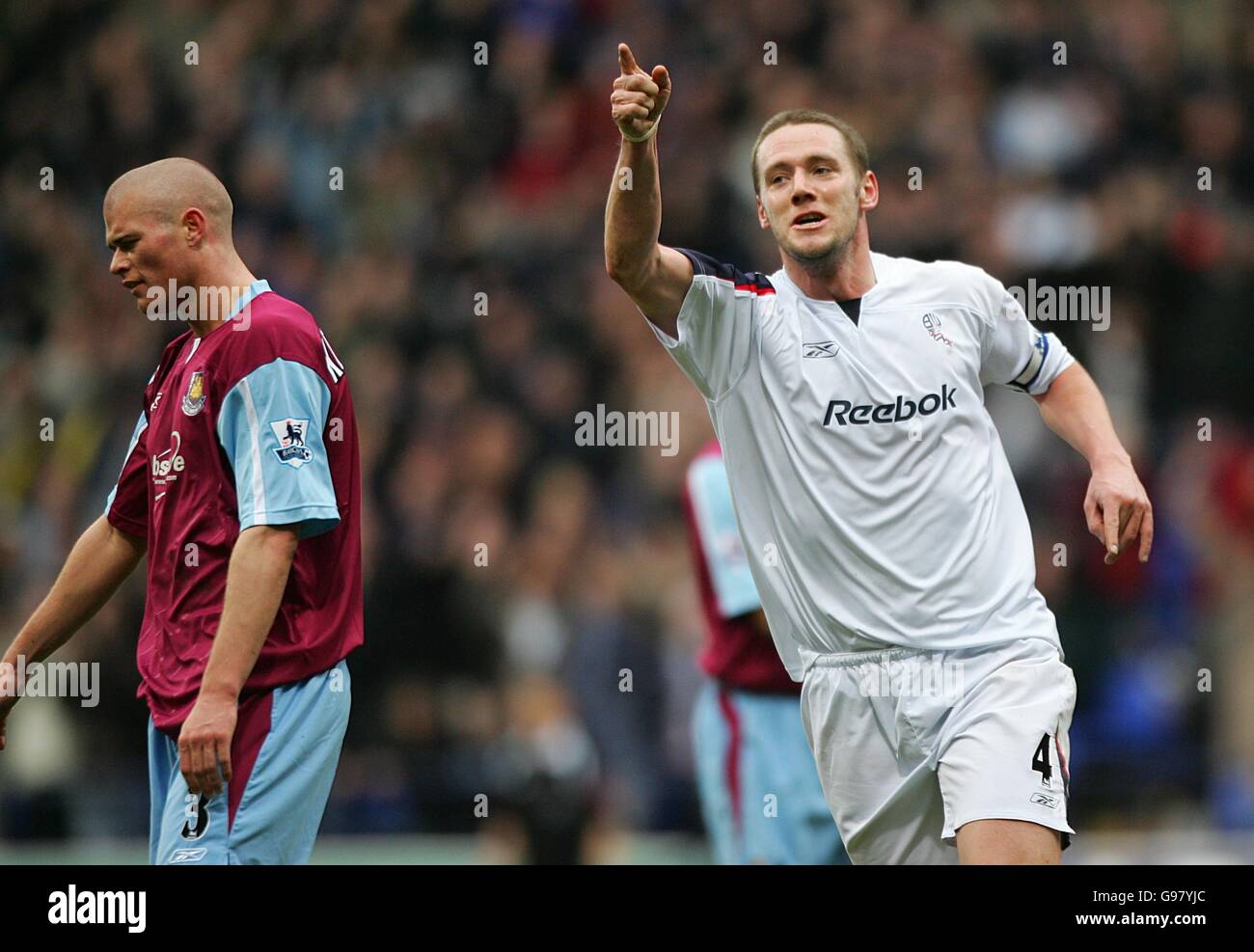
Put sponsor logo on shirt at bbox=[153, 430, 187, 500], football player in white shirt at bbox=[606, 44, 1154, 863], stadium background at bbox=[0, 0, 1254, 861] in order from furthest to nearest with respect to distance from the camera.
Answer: stadium background at bbox=[0, 0, 1254, 861] < football player in white shirt at bbox=[606, 44, 1154, 863] < sponsor logo on shirt at bbox=[153, 430, 187, 500]

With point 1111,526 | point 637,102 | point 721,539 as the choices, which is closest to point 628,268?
point 637,102

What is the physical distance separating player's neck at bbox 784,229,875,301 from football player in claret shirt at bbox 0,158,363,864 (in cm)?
145

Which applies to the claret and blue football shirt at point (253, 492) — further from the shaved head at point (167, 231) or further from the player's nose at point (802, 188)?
the player's nose at point (802, 188)

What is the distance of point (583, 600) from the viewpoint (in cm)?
1030

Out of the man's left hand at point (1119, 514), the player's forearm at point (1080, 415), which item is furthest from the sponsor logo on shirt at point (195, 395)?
the player's forearm at point (1080, 415)

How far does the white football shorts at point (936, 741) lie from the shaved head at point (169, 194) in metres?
2.19

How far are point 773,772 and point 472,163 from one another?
724 cm

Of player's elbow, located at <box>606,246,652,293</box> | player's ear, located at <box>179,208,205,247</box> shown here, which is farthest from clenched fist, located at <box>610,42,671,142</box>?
player's ear, located at <box>179,208,205,247</box>

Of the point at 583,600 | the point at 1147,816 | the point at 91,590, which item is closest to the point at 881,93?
the point at 583,600

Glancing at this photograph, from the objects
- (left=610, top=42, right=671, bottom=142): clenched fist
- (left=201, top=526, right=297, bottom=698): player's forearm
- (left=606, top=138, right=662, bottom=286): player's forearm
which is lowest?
(left=201, top=526, right=297, bottom=698): player's forearm

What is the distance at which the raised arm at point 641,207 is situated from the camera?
4.62m

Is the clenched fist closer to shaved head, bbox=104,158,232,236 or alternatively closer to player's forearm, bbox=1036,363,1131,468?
shaved head, bbox=104,158,232,236

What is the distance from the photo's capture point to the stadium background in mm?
10070

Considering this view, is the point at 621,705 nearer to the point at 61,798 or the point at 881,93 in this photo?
the point at 61,798
